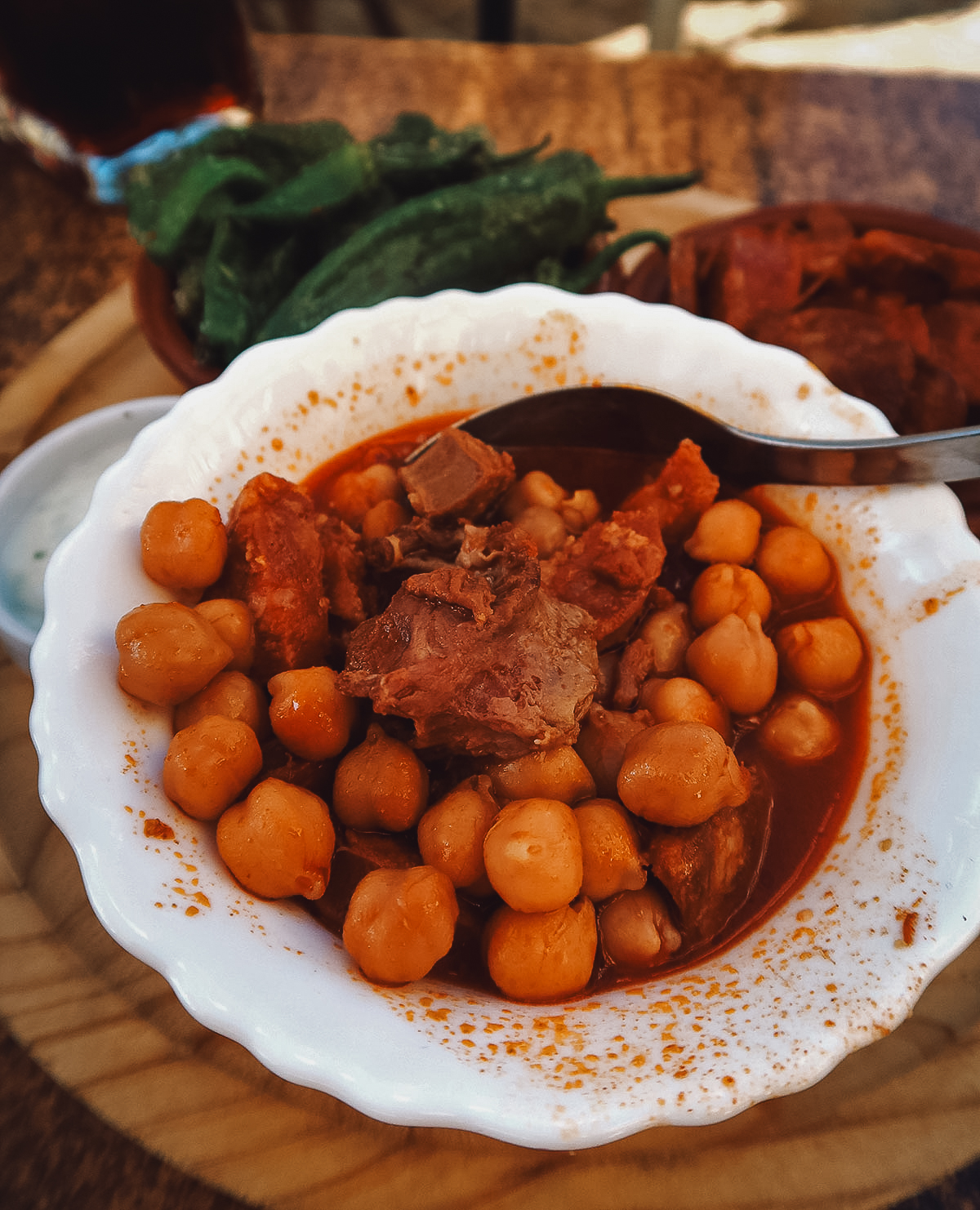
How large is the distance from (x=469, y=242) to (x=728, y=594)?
1.54 metres

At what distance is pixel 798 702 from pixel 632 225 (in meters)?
2.38

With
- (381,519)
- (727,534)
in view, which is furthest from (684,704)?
(381,519)

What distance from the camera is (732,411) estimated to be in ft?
7.27

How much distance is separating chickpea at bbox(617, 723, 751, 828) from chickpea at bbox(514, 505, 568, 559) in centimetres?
59

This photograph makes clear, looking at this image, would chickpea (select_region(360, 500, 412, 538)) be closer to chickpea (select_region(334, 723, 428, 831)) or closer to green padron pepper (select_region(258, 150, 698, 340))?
chickpea (select_region(334, 723, 428, 831))

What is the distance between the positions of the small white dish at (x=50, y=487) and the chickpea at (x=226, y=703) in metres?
0.90

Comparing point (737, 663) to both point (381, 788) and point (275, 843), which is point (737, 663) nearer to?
point (381, 788)

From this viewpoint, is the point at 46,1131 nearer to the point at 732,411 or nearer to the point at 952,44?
the point at 732,411

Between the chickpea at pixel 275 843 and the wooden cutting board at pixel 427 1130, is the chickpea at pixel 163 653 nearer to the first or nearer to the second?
the chickpea at pixel 275 843

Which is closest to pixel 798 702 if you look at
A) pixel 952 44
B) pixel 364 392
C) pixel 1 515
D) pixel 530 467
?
pixel 530 467

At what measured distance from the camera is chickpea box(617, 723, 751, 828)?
1.68m

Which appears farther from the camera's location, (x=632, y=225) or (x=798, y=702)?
(x=632, y=225)

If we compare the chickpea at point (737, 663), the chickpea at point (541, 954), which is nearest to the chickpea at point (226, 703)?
the chickpea at point (541, 954)

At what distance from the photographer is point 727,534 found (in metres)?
2.13
